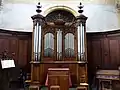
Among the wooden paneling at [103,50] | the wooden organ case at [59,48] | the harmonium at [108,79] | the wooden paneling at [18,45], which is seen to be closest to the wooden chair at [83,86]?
the wooden organ case at [59,48]

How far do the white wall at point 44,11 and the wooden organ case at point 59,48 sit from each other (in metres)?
0.78

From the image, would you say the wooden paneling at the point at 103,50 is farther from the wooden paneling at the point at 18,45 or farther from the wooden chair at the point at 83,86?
the wooden paneling at the point at 18,45

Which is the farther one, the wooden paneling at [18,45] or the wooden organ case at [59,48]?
the wooden paneling at [18,45]

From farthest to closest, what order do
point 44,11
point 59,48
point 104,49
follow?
point 44,11, point 104,49, point 59,48

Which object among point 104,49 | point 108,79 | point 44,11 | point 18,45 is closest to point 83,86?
point 108,79

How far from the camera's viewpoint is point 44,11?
8.46 metres

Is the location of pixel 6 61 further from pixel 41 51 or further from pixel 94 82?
pixel 94 82

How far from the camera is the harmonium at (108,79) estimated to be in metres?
6.88

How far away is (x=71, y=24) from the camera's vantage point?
7934 mm

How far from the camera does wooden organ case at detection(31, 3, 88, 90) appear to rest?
7.22 meters

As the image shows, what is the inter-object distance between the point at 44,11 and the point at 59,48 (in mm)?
1921

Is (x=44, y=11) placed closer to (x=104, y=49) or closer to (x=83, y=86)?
(x=104, y=49)

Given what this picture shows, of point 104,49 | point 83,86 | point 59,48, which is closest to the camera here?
point 83,86

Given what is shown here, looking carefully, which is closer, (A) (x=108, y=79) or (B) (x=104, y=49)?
(A) (x=108, y=79)
